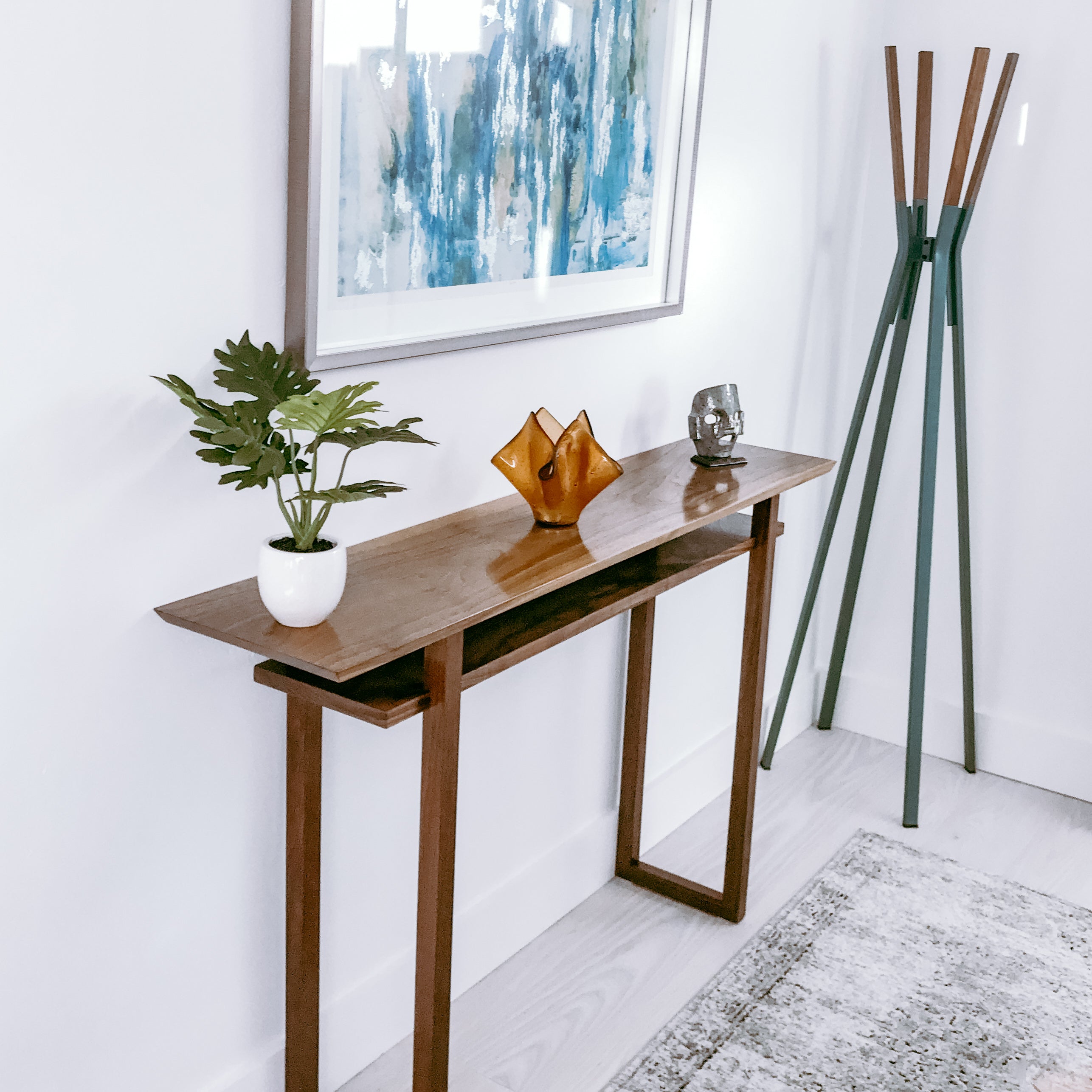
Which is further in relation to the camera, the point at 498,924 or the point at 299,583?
the point at 498,924

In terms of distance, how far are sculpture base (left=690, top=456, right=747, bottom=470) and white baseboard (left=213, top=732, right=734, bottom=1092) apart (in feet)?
2.47

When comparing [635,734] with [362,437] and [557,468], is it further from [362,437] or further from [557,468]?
[362,437]

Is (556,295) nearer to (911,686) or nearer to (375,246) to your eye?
(375,246)

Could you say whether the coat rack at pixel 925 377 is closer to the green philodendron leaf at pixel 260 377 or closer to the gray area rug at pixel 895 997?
the gray area rug at pixel 895 997

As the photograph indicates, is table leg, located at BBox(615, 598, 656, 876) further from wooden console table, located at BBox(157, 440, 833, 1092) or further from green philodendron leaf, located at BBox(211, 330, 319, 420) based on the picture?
green philodendron leaf, located at BBox(211, 330, 319, 420)

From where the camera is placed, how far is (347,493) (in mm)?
1349

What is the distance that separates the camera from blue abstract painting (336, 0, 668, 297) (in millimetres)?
1527

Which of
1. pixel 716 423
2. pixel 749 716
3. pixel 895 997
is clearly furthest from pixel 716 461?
pixel 895 997

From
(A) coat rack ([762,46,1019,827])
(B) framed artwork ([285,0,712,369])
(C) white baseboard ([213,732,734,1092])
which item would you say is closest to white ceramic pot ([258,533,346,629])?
(B) framed artwork ([285,0,712,369])

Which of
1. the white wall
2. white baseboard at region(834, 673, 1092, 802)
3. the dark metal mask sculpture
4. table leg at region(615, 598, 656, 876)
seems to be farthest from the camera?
white baseboard at region(834, 673, 1092, 802)

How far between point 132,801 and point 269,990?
0.43 meters

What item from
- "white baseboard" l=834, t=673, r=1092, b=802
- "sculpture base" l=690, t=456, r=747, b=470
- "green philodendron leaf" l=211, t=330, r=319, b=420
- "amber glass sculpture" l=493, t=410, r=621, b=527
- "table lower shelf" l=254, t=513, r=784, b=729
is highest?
"green philodendron leaf" l=211, t=330, r=319, b=420

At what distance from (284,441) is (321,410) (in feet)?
0.40

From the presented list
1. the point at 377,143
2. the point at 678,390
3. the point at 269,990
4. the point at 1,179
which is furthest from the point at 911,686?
the point at 1,179
